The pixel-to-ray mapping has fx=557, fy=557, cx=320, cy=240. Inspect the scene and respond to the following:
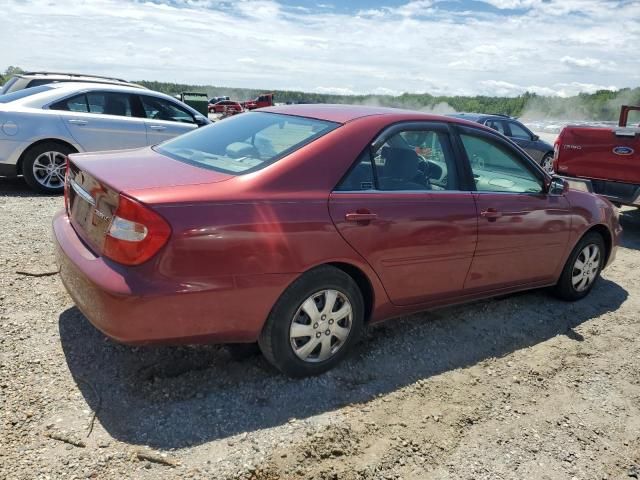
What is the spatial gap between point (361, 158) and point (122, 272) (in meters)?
1.52

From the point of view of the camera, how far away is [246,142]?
11.4ft

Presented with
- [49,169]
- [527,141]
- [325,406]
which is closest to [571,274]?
[325,406]

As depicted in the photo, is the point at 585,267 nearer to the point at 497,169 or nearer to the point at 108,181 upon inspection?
the point at 497,169

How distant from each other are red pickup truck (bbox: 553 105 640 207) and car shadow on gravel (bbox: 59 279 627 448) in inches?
156

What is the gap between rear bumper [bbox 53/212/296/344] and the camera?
8.69ft

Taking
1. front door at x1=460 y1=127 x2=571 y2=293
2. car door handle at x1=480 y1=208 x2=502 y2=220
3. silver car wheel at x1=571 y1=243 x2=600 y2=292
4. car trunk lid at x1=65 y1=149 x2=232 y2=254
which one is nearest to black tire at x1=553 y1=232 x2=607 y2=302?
silver car wheel at x1=571 y1=243 x2=600 y2=292

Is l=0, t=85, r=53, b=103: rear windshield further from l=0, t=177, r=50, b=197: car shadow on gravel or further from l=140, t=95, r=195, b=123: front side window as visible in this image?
l=140, t=95, r=195, b=123: front side window

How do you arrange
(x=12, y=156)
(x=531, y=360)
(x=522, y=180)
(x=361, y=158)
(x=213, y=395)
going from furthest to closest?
(x=12, y=156), (x=522, y=180), (x=531, y=360), (x=361, y=158), (x=213, y=395)

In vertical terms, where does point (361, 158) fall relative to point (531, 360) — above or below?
above

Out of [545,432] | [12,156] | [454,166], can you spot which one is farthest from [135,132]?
[545,432]

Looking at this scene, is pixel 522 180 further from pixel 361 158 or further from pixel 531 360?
pixel 361 158

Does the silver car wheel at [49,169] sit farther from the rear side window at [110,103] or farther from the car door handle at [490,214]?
the car door handle at [490,214]

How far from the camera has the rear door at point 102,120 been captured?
24.8ft

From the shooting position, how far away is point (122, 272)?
8.79ft
